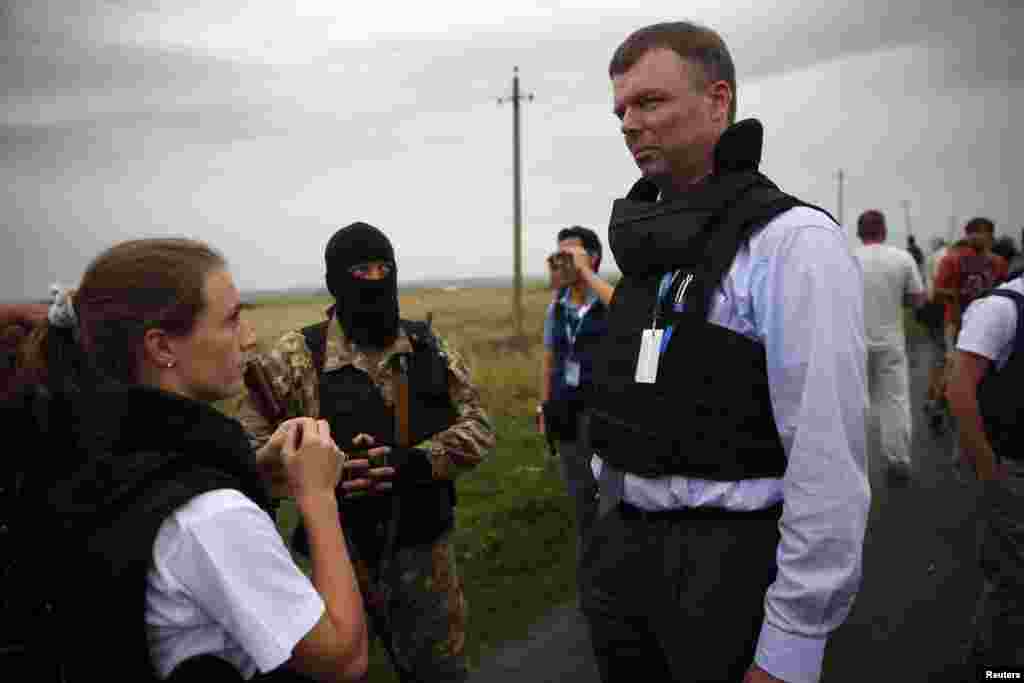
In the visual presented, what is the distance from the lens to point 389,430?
2.87m

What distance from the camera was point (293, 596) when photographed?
4.35 ft

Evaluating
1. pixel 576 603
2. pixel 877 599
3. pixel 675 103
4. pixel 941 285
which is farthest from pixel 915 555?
pixel 675 103

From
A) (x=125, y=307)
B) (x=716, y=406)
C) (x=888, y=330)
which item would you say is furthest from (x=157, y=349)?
(x=888, y=330)

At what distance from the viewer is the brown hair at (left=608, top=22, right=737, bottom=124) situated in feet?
6.16

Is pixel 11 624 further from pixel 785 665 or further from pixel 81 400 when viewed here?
pixel 785 665

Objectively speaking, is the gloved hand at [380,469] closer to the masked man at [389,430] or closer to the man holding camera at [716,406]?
the masked man at [389,430]

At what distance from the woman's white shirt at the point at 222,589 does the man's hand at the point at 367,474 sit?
1.25 meters

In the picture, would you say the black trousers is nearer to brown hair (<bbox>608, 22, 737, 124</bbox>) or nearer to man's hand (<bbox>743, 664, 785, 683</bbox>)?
man's hand (<bbox>743, 664, 785, 683</bbox>)

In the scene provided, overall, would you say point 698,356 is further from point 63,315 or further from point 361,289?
point 361,289

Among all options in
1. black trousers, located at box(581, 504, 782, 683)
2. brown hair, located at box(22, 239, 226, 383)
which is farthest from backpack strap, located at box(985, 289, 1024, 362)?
brown hair, located at box(22, 239, 226, 383)

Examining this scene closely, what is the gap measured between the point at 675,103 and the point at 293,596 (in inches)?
57.2

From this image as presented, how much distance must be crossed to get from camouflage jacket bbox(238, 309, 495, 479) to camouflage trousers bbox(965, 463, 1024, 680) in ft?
6.84

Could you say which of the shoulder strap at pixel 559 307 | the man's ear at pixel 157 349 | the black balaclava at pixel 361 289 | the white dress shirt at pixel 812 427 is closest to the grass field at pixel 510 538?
the black balaclava at pixel 361 289

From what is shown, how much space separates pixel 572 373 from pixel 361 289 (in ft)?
6.52
